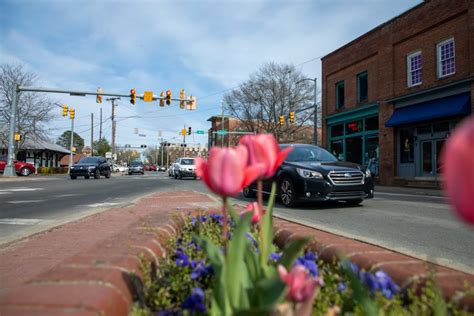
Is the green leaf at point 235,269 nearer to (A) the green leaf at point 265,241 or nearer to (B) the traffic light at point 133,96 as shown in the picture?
(A) the green leaf at point 265,241

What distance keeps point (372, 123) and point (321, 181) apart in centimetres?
1671

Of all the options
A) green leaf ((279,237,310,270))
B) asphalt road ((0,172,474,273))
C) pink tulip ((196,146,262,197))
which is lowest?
asphalt road ((0,172,474,273))

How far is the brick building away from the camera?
56.9 feet

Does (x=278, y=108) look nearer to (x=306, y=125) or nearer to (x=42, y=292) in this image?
(x=306, y=125)

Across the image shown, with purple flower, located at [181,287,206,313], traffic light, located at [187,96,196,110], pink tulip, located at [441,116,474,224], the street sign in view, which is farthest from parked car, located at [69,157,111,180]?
pink tulip, located at [441,116,474,224]

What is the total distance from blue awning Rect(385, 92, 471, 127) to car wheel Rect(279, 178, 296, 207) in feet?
38.3

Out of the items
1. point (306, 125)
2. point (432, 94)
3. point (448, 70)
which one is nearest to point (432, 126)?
point (432, 94)

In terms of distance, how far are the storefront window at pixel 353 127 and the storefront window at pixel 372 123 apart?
0.69m

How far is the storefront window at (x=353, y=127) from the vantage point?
968 inches

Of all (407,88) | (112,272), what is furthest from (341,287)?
(407,88)

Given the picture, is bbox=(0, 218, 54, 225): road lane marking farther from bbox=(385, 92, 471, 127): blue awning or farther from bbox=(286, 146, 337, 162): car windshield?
bbox=(385, 92, 471, 127): blue awning

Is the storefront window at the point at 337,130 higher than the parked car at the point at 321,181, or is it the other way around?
the storefront window at the point at 337,130

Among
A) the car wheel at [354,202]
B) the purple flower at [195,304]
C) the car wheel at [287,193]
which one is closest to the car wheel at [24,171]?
the car wheel at [287,193]

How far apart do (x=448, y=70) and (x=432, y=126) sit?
2.74 meters
